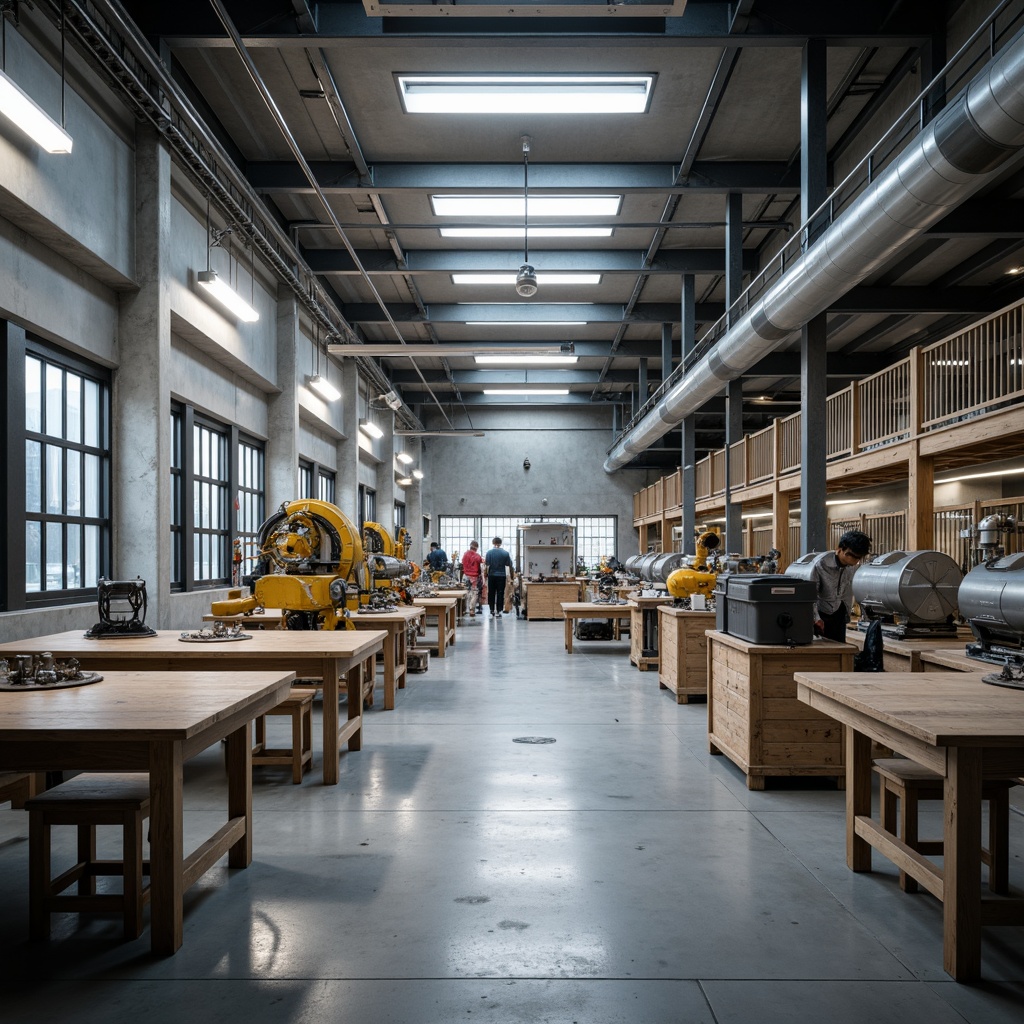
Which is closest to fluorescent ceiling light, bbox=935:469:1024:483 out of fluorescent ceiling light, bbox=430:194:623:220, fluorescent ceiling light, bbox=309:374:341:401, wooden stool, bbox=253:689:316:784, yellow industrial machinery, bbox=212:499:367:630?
fluorescent ceiling light, bbox=430:194:623:220

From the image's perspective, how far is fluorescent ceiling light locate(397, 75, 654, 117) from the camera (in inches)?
322

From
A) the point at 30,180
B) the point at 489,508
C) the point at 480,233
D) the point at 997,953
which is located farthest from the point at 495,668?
the point at 489,508

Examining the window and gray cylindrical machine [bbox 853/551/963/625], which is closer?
gray cylindrical machine [bbox 853/551/963/625]

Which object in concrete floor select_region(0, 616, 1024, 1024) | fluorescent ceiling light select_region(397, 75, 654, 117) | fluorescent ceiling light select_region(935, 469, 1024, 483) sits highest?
fluorescent ceiling light select_region(397, 75, 654, 117)

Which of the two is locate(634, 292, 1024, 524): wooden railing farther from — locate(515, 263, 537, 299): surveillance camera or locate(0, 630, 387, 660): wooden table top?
locate(0, 630, 387, 660): wooden table top

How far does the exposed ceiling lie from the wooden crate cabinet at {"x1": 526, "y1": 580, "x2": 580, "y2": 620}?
5733 millimetres

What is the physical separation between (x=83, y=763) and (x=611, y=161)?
30.5 ft

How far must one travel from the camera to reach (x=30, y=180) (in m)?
5.45

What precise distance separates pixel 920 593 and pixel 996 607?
5.04ft

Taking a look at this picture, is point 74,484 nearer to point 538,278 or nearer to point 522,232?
point 522,232

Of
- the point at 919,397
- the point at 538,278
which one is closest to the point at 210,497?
the point at 538,278

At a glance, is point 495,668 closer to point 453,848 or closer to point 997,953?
point 453,848

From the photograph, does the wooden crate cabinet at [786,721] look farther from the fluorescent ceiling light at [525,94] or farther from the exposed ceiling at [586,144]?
the fluorescent ceiling light at [525,94]

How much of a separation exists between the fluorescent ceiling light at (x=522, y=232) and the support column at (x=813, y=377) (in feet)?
12.6
